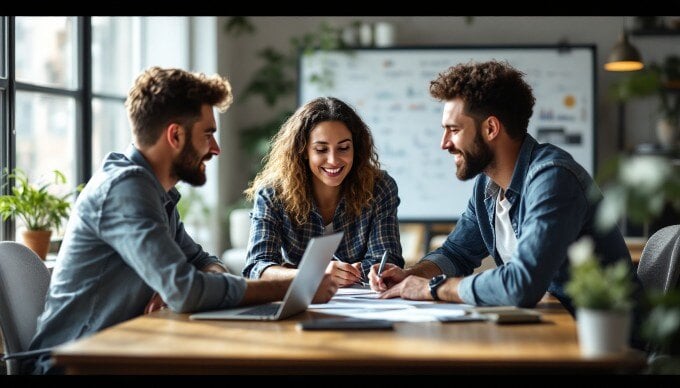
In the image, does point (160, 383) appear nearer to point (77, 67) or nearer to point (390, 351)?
point (390, 351)

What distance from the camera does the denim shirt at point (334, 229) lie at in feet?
9.57

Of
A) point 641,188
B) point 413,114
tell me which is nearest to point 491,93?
point 641,188

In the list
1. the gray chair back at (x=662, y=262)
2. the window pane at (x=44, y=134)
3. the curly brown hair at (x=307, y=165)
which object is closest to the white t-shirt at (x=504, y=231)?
the gray chair back at (x=662, y=262)

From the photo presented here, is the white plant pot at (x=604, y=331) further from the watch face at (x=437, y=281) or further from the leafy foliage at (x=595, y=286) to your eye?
the watch face at (x=437, y=281)

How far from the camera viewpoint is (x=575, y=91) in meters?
6.64

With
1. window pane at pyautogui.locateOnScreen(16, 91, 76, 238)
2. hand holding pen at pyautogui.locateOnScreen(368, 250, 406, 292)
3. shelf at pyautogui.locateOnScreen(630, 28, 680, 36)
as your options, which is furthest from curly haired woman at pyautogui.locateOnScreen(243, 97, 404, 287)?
shelf at pyautogui.locateOnScreen(630, 28, 680, 36)

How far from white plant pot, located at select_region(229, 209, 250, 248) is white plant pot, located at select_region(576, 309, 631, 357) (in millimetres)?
4885

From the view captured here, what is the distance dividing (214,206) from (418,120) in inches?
66.6

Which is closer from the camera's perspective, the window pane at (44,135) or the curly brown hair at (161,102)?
the curly brown hair at (161,102)

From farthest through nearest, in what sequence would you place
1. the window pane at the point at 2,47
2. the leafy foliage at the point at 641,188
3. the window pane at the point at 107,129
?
the window pane at the point at 107,129, the window pane at the point at 2,47, the leafy foliage at the point at 641,188

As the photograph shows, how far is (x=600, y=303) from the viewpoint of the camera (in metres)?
1.52

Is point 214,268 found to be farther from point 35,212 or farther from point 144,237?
point 35,212

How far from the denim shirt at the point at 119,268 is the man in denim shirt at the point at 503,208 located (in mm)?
616

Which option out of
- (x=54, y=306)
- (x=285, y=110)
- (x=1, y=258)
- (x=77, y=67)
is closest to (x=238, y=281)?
(x=54, y=306)
